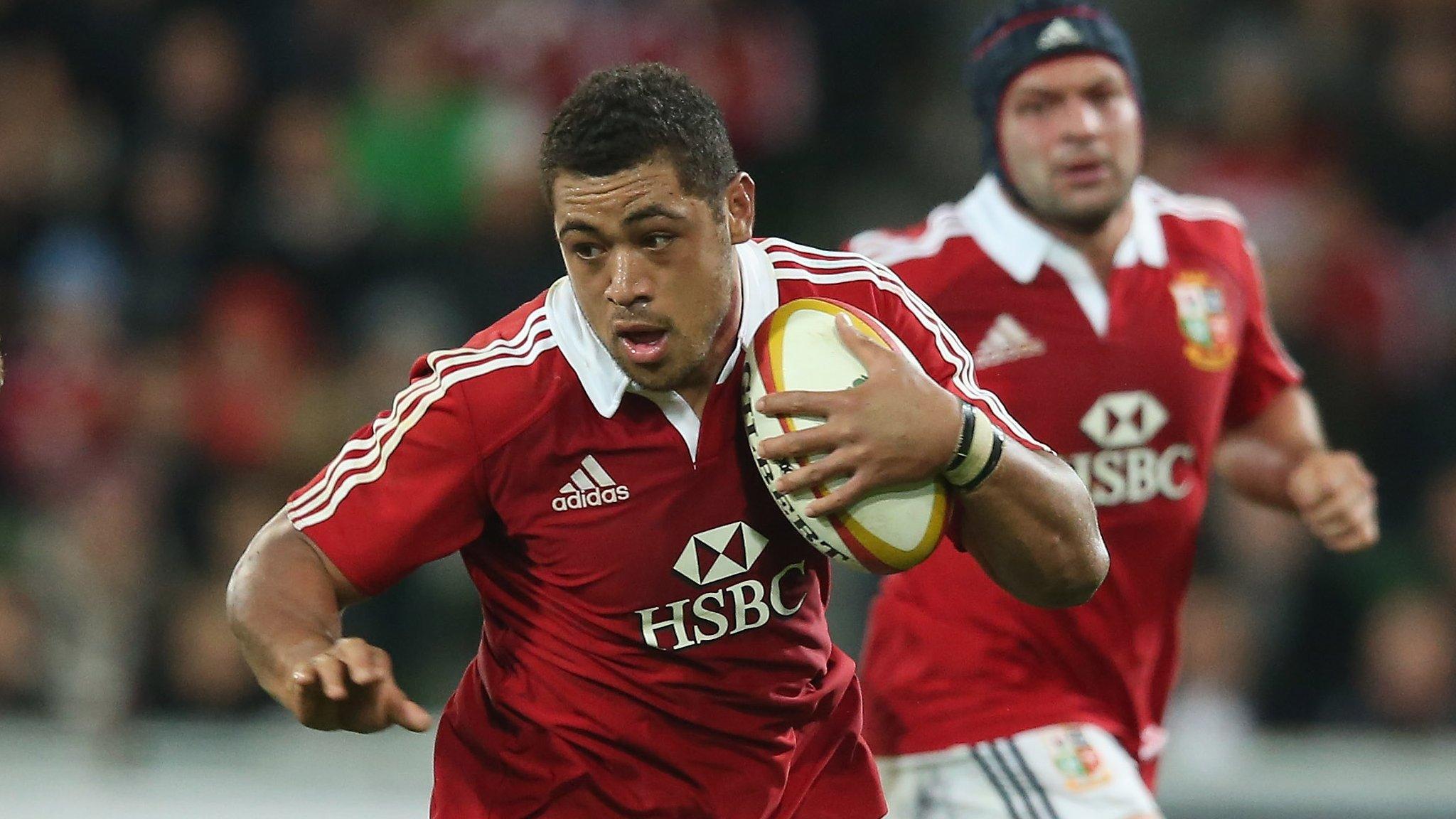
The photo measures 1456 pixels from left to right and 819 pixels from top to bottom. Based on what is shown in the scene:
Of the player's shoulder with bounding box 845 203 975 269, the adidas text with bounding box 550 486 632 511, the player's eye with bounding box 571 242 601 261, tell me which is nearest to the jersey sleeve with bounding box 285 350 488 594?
the adidas text with bounding box 550 486 632 511

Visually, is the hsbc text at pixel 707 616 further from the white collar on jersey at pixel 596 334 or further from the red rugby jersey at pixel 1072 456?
the red rugby jersey at pixel 1072 456

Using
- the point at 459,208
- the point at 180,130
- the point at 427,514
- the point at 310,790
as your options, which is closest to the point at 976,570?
the point at 427,514

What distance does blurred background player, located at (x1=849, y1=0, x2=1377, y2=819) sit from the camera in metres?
4.45

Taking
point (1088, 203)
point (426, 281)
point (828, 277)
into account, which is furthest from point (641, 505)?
point (426, 281)

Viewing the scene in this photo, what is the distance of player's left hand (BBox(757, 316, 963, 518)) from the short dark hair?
43 centimetres

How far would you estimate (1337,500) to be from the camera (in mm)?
4566

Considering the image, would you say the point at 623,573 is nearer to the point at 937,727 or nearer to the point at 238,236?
the point at 937,727

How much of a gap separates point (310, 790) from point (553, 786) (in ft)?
12.3

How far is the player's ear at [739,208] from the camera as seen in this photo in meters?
3.41

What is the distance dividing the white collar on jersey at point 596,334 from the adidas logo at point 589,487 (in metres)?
0.09

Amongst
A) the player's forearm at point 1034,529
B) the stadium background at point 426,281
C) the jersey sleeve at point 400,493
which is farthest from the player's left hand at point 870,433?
the stadium background at point 426,281

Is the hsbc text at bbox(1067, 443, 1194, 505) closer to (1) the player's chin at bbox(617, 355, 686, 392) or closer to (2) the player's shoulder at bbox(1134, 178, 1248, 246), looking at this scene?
(2) the player's shoulder at bbox(1134, 178, 1248, 246)

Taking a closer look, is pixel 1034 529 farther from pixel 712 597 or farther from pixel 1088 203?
pixel 1088 203

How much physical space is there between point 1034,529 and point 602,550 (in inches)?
30.0
